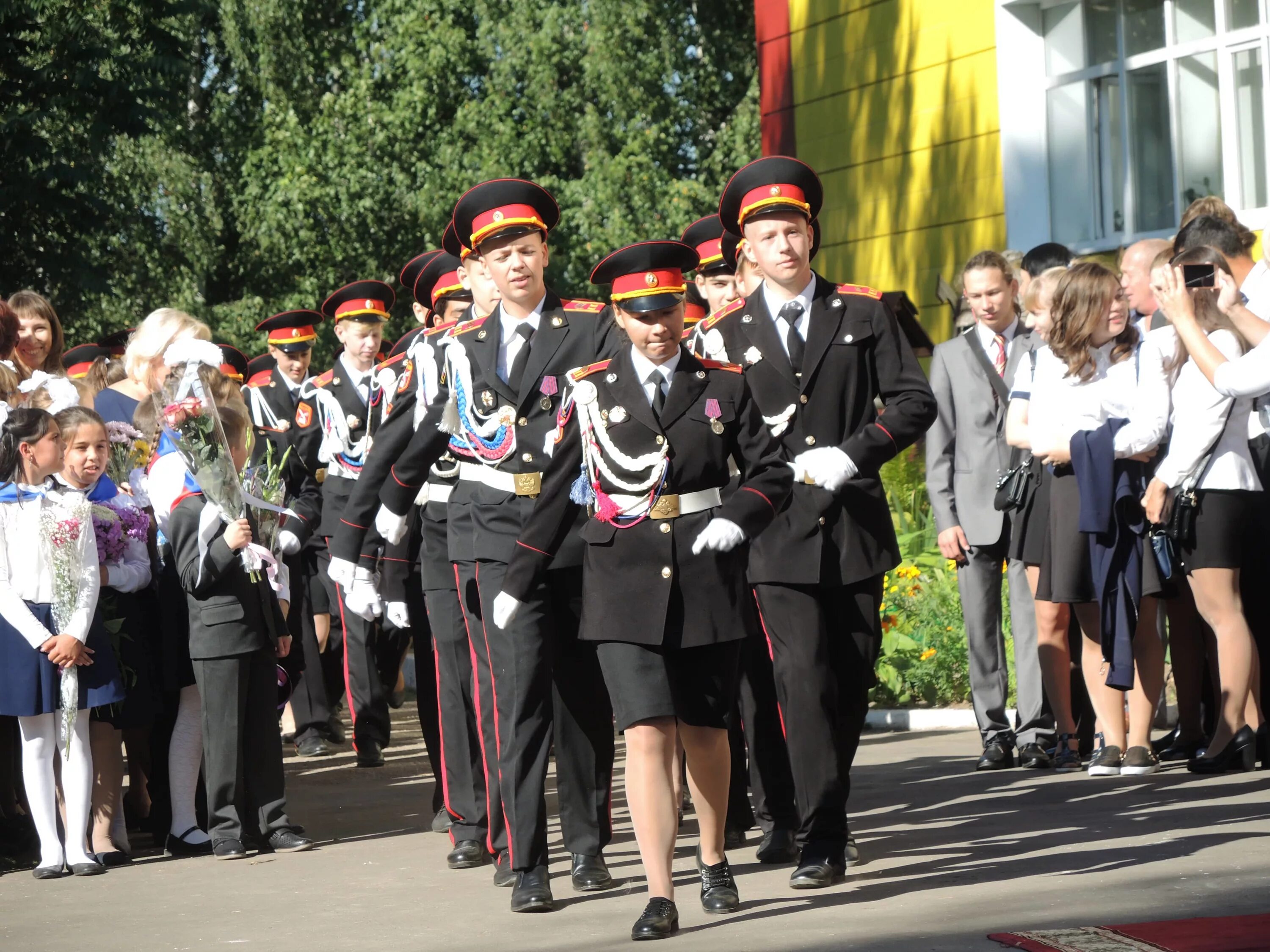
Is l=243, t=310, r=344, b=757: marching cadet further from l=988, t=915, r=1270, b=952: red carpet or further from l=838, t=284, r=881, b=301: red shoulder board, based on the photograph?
l=988, t=915, r=1270, b=952: red carpet

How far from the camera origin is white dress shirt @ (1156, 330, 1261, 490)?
27.1ft

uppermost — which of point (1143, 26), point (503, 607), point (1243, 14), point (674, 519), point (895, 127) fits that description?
point (1143, 26)

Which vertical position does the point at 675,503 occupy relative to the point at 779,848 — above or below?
above

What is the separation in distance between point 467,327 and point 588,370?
875 mm

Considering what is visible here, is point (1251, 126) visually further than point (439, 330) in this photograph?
Yes

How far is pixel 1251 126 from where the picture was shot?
11.9m

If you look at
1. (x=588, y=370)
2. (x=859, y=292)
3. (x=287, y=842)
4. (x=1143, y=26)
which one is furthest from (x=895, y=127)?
(x=588, y=370)

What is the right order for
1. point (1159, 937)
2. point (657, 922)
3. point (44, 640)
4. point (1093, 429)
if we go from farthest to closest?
1. point (1093, 429)
2. point (44, 640)
3. point (657, 922)
4. point (1159, 937)

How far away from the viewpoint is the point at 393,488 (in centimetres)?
706

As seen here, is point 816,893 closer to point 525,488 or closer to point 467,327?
point 525,488

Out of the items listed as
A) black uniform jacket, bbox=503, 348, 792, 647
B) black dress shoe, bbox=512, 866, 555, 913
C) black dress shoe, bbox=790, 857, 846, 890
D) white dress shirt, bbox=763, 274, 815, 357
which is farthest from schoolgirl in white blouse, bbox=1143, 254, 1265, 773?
black dress shoe, bbox=512, 866, 555, 913

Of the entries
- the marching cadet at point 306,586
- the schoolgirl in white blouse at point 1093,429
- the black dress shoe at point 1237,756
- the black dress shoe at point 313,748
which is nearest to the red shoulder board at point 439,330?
the schoolgirl in white blouse at point 1093,429

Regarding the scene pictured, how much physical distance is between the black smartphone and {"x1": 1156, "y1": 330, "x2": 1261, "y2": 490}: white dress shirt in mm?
559

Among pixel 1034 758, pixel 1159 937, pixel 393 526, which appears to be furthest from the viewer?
pixel 1034 758
